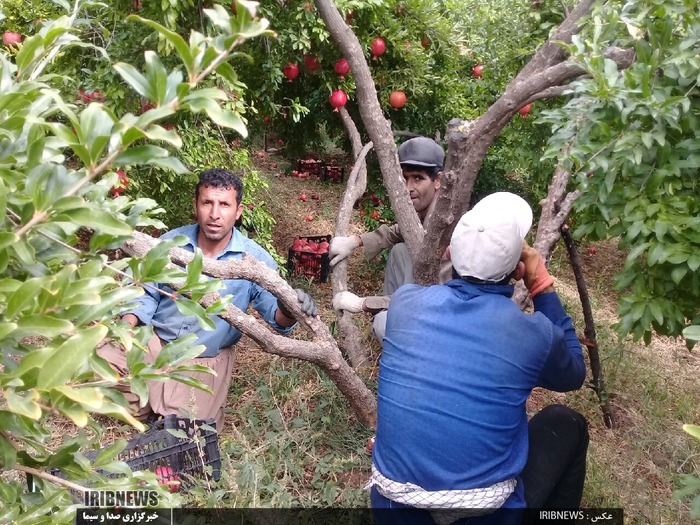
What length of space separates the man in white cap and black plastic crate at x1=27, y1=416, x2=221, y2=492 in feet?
3.23

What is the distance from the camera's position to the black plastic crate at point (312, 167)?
294 inches

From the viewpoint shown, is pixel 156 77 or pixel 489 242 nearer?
pixel 156 77

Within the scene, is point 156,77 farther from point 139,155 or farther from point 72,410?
point 72,410

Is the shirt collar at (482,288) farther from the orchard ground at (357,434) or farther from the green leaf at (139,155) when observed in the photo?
the orchard ground at (357,434)

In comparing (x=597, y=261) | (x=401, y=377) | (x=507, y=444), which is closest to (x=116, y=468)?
(x=401, y=377)

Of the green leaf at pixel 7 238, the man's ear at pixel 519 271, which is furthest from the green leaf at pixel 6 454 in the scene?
the man's ear at pixel 519 271

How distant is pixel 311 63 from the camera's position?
12.7ft

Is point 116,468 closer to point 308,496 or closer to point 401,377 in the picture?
point 401,377

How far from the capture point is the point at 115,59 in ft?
10.1

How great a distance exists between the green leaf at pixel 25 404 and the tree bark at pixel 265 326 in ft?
4.23

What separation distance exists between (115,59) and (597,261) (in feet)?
16.4

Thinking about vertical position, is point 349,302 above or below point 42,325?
below

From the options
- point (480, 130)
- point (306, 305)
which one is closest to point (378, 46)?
point (480, 130)

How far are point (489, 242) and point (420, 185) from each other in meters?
1.49
